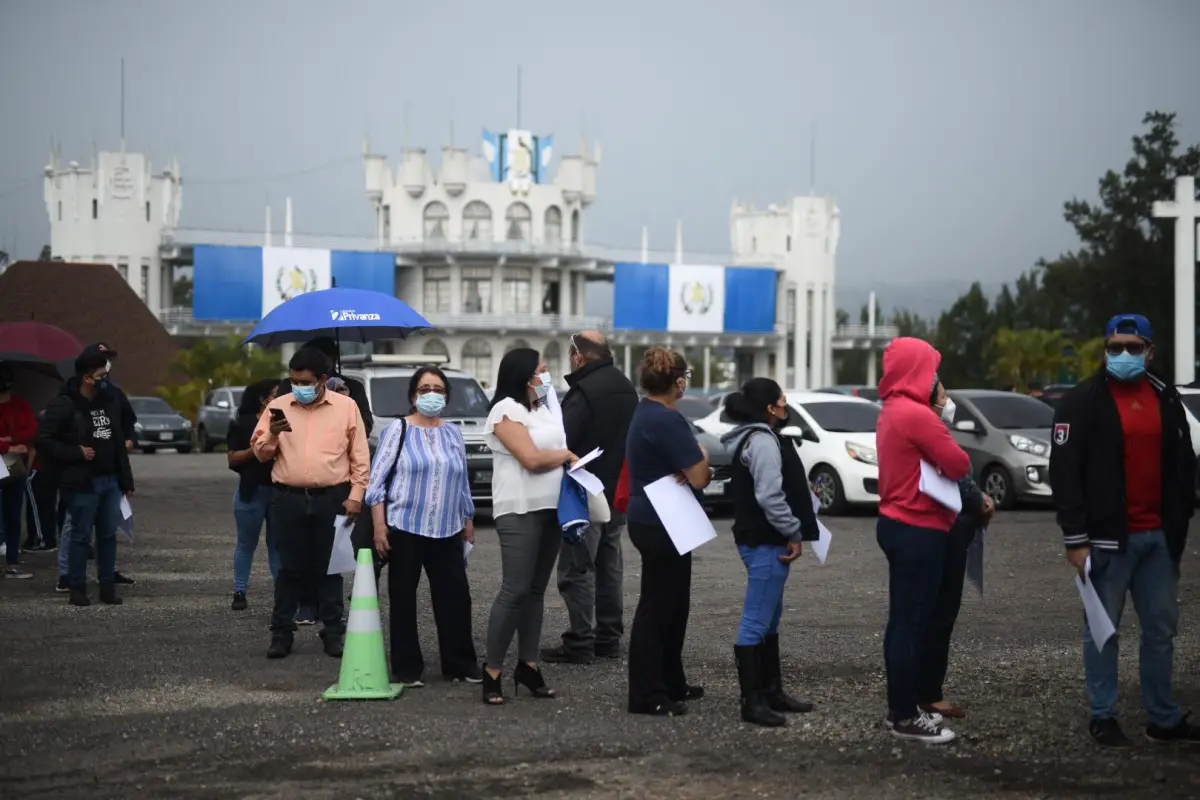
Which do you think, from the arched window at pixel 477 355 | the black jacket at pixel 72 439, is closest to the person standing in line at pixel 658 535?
the black jacket at pixel 72 439

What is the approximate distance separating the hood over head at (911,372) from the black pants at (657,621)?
1325mm

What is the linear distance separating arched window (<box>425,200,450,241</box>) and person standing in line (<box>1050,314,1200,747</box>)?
9259 cm

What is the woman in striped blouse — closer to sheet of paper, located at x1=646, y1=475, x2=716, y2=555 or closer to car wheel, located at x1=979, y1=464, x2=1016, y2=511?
sheet of paper, located at x1=646, y1=475, x2=716, y2=555

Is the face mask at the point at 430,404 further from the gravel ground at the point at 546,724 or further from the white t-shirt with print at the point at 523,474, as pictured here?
the gravel ground at the point at 546,724

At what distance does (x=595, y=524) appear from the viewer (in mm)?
9281

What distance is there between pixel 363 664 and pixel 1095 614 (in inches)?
139

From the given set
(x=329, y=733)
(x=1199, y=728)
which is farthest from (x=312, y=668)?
(x=1199, y=728)

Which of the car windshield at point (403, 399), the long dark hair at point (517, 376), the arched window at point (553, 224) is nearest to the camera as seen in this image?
the long dark hair at point (517, 376)

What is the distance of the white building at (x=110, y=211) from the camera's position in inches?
3839

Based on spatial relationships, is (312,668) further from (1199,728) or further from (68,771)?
(1199,728)

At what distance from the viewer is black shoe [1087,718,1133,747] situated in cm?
691

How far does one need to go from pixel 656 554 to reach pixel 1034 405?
1470 cm

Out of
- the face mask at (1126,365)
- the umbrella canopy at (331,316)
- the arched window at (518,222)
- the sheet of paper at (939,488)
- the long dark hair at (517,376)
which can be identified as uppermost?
the arched window at (518,222)

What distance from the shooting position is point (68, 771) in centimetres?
661
